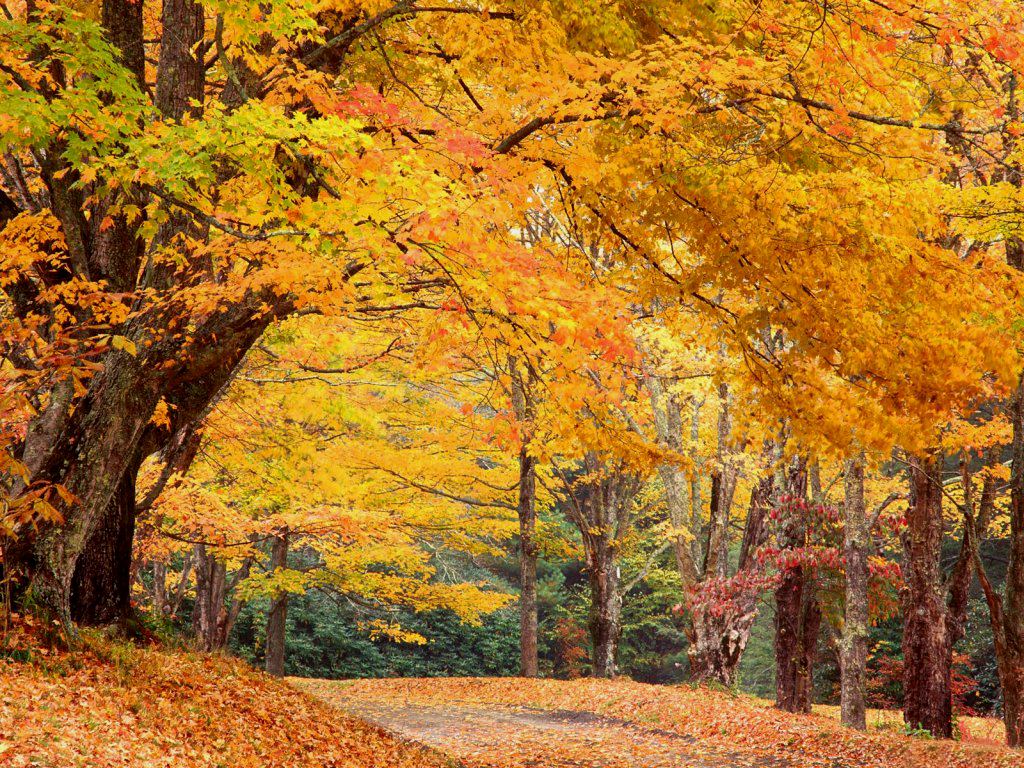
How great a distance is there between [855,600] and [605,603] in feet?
26.1

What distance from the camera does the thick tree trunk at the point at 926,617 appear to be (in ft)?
39.1

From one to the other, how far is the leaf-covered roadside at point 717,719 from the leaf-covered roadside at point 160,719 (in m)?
4.48

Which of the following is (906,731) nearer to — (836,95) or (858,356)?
(858,356)

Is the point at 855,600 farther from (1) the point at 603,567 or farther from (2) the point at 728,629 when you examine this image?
(1) the point at 603,567

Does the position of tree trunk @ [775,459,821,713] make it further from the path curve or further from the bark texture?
the bark texture

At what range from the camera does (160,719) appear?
607cm

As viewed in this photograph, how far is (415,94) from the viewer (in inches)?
337

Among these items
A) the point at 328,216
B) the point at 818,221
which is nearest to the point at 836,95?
the point at 818,221

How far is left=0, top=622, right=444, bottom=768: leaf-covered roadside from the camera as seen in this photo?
4.93 meters

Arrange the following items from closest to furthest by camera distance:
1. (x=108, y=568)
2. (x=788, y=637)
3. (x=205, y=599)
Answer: (x=108, y=568), (x=788, y=637), (x=205, y=599)

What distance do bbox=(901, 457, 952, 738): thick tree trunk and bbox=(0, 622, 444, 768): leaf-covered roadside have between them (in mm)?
7587

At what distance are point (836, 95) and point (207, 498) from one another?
32.2 ft

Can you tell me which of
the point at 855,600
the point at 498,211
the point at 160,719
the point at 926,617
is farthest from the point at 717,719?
the point at 498,211

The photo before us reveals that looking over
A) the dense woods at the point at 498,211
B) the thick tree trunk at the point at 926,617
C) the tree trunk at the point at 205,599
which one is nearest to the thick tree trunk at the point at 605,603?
the thick tree trunk at the point at 926,617
